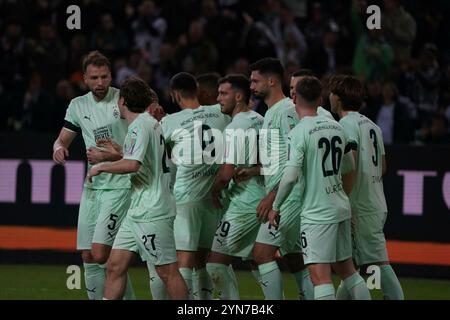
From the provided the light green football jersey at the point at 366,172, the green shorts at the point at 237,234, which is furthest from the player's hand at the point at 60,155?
the light green football jersey at the point at 366,172

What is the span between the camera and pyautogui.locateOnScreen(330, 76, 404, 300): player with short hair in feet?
36.0

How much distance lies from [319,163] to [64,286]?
4.87 metres

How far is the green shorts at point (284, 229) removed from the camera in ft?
36.7

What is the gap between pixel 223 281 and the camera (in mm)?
11625

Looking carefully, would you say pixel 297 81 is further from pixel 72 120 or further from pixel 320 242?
pixel 72 120

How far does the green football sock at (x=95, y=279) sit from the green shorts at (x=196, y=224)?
2.65 feet

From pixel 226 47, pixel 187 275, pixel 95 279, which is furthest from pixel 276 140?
pixel 226 47

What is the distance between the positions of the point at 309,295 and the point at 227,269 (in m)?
0.86

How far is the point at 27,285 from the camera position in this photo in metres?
13.9

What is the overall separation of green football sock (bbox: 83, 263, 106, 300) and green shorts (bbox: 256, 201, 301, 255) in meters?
1.60

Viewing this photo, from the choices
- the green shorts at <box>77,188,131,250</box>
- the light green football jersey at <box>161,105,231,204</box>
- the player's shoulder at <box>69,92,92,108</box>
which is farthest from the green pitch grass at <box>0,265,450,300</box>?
the player's shoulder at <box>69,92,92,108</box>

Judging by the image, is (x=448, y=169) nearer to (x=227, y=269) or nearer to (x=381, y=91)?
(x=381, y=91)

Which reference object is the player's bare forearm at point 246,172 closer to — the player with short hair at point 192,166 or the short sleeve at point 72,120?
the player with short hair at point 192,166

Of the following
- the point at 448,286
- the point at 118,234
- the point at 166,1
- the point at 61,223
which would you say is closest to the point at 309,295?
the point at 118,234
